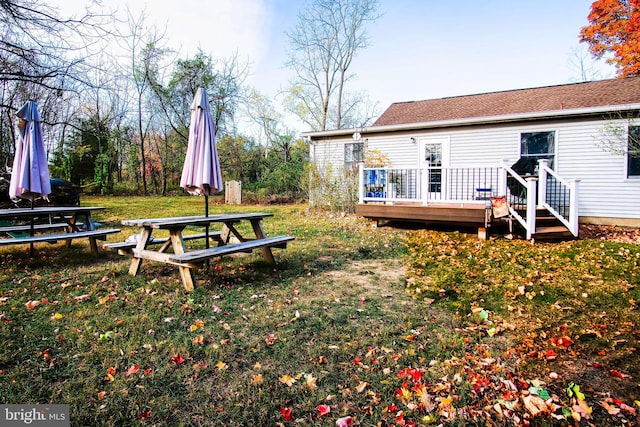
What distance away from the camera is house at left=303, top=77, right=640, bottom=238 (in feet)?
25.4

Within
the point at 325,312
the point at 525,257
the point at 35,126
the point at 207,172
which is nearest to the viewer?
the point at 325,312

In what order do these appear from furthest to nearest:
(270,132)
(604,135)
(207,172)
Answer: (270,132)
(604,135)
(207,172)

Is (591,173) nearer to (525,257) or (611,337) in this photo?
(525,257)

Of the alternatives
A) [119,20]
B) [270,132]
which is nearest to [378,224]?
[119,20]

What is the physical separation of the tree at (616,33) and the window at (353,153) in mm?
12882

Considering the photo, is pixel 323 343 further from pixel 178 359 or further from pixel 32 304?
pixel 32 304

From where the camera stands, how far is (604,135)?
29.1 feet

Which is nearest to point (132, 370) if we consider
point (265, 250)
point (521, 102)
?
point (265, 250)

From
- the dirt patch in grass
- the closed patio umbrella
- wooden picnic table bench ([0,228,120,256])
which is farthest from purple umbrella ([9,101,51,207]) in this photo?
the dirt patch in grass

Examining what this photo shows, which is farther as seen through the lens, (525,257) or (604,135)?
(604,135)

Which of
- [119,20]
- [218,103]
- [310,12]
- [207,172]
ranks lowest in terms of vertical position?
[207,172]

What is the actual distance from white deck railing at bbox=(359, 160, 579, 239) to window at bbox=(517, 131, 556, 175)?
23.9 inches

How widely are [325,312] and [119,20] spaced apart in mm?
6712

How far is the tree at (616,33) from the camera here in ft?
51.6
